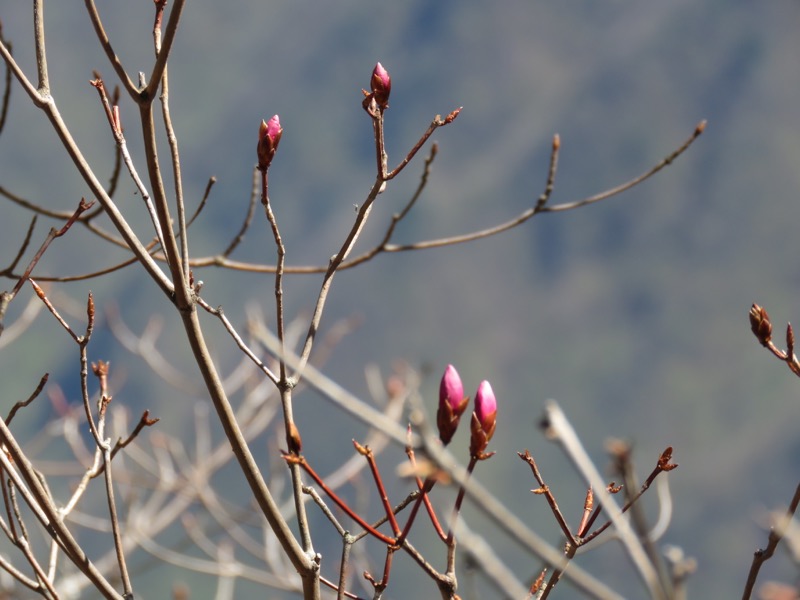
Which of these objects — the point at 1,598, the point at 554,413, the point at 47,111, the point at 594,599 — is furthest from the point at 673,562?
the point at 1,598

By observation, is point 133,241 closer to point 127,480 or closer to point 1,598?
point 1,598

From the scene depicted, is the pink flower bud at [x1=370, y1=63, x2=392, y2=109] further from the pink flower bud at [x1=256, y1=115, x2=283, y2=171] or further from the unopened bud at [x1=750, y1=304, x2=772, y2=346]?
the unopened bud at [x1=750, y1=304, x2=772, y2=346]

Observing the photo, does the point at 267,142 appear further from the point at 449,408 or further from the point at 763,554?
the point at 763,554

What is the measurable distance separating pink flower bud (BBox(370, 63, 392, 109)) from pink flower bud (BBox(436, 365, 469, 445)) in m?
0.75

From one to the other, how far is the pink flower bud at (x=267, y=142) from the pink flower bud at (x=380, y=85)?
0.24 metres

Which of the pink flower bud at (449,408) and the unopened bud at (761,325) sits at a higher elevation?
the unopened bud at (761,325)

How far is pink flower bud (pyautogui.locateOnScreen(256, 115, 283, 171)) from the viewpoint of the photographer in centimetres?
199

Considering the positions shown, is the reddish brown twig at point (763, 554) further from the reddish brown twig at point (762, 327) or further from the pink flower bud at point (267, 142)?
the pink flower bud at point (267, 142)

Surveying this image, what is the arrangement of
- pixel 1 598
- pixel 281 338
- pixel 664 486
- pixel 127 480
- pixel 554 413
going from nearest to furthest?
pixel 554 413 < pixel 281 338 < pixel 664 486 < pixel 1 598 < pixel 127 480

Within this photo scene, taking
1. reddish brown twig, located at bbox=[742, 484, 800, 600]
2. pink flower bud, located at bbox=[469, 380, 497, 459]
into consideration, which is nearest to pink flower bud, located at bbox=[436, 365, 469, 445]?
pink flower bud, located at bbox=[469, 380, 497, 459]

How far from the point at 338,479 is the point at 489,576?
540 centimetres

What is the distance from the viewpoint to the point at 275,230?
1.94 metres

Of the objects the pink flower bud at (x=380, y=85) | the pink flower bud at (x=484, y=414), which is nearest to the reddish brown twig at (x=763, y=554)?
the pink flower bud at (x=484, y=414)

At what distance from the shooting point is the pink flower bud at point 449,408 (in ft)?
5.23
